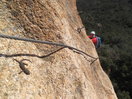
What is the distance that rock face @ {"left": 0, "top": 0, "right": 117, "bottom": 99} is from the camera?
5.69m

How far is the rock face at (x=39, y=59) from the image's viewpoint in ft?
18.7

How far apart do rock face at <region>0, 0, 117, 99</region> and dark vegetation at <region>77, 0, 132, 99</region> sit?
3233cm

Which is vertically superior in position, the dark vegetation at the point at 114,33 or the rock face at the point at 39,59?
the rock face at the point at 39,59

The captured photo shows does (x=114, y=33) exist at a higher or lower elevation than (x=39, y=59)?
lower

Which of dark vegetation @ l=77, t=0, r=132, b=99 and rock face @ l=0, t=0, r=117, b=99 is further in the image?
dark vegetation @ l=77, t=0, r=132, b=99

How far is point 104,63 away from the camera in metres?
48.2

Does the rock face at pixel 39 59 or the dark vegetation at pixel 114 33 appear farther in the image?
the dark vegetation at pixel 114 33

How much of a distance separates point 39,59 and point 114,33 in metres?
65.7

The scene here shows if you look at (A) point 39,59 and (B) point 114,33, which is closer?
(A) point 39,59

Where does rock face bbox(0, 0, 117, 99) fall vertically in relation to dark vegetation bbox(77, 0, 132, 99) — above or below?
above

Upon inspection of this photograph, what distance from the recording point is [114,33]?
71.1 metres

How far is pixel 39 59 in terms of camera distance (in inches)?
254

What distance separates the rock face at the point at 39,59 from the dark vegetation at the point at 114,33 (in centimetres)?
3233

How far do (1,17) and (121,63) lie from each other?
43150mm
